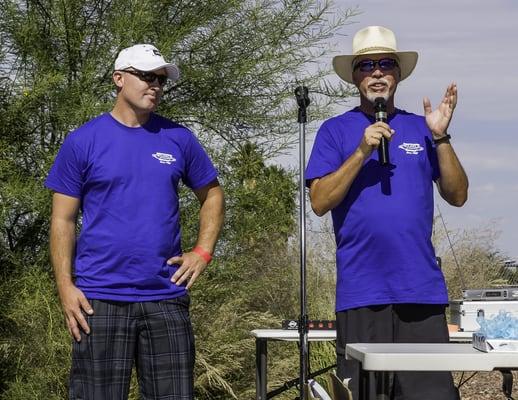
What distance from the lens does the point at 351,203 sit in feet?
13.7

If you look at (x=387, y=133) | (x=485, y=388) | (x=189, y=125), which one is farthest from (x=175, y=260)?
(x=485, y=388)

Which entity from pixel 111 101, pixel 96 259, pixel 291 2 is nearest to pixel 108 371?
pixel 96 259

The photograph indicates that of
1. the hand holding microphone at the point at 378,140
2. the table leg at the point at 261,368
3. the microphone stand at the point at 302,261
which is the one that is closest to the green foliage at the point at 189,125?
the table leg at the point at 261,368

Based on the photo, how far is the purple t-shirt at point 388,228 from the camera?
413 centimetres

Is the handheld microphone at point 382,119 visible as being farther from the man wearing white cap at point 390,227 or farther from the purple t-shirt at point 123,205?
the purple t-shirt at point 123,205

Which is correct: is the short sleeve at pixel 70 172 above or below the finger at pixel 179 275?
above

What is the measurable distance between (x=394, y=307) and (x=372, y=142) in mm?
623

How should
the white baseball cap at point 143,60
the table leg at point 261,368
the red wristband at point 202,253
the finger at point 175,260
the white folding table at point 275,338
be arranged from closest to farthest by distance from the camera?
the finger at point 175,260, the white baseball cap at point 143,60, the red wristband at point 202,253, the white folding table at point 275,338, the table leg at point 261,368

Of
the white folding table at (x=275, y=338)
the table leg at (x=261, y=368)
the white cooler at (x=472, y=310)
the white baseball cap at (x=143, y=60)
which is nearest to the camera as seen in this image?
the white baseball cap at (x=143, y=60)

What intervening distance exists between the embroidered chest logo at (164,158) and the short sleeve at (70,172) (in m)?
0.28

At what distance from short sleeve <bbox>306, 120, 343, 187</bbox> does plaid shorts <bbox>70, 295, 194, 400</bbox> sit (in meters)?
0.71

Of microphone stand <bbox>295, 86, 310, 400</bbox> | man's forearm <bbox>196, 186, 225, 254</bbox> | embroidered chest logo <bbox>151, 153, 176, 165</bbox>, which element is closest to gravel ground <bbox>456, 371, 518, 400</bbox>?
microphone stand <bbox>295, 86, 310, 400</bbox>

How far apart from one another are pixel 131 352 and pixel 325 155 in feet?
3.39

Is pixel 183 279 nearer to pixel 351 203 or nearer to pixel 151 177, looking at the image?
pixel 151 177
